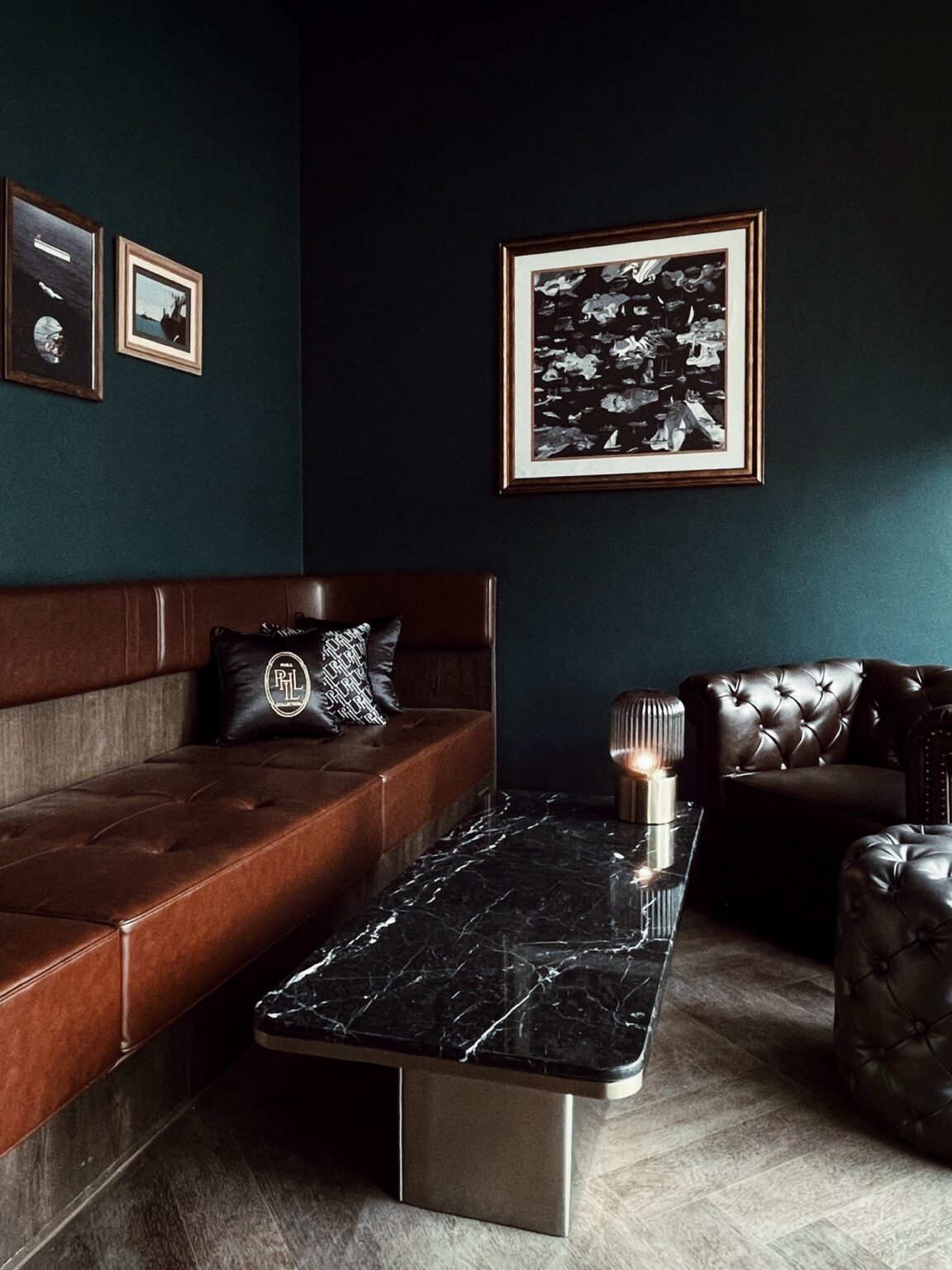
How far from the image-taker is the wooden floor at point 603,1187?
56.2 inches

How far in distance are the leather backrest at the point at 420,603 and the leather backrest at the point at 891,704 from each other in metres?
1.41

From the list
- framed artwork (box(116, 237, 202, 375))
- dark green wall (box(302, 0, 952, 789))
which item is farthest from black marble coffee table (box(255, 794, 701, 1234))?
framed artwork (box(116, 237, 202, 375))

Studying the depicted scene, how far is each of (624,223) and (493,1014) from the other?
10.6 feet

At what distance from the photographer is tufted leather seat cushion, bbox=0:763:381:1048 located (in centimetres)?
155

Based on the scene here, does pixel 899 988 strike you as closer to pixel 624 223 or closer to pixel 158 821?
pixel 158 821

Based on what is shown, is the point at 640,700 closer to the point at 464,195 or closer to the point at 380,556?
the point at 380,556

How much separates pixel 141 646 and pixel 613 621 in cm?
189

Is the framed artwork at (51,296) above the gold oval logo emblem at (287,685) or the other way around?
above

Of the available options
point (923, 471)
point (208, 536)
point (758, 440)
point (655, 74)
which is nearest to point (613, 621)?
point (758, 440)

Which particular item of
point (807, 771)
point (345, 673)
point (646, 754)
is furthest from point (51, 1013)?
point (807, 771)

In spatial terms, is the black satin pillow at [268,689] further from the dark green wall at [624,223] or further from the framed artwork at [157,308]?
the dark green wall at [624,223]

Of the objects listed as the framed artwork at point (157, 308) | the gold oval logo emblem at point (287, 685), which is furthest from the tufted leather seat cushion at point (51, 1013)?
the framed artwork at point (157, 308)

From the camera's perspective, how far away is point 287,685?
2.95 m

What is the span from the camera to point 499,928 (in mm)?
1691
